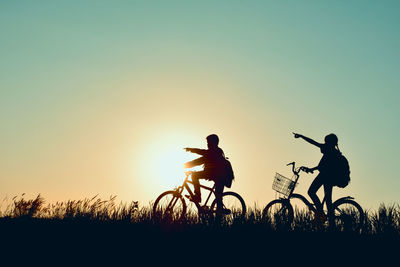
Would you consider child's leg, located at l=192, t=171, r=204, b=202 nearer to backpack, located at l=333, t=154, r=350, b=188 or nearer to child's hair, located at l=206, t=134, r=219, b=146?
child's hair, located at l=206, t=134, r=219, b=146

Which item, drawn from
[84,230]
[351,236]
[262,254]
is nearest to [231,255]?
[262,254]

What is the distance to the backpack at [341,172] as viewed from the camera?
9.28 meters

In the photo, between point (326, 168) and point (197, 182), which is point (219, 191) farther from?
point (326, 168)

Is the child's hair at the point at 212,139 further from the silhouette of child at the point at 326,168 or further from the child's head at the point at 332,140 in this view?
the child's head at the point at 332,140

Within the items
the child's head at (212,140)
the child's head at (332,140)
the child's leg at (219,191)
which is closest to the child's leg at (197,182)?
the child's leg at (219,191)

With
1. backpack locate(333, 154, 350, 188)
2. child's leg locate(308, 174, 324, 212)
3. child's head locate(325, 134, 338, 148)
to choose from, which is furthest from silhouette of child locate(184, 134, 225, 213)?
backpack locate(333, 154, 350, 188)

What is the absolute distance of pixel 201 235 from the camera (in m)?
7.50

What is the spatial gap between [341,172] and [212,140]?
3.19 m

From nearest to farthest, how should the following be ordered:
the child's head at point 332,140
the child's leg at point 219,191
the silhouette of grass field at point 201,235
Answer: the silhouette of grass field at point 201,235, the child's head at point 332,140, the child's leg at point 219,191

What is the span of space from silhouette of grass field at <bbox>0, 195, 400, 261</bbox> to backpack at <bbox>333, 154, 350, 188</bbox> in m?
0.97

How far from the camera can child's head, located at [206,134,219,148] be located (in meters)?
9.91

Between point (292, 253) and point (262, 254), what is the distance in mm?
513

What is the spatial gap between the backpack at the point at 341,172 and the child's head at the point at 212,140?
293cm

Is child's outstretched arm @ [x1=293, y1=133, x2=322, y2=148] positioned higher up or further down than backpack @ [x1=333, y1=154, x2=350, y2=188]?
higher up
